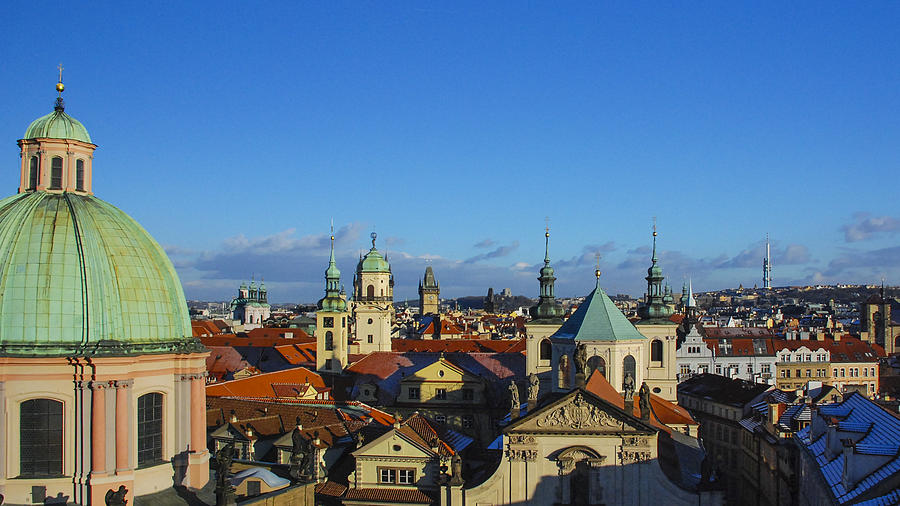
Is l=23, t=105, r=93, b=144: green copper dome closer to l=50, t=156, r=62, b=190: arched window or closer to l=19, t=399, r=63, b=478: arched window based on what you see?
l=50, t=156, r=62, b=190: arched window

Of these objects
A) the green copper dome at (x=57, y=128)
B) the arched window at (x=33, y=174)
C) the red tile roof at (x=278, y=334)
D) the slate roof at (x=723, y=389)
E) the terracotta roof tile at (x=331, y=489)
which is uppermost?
the green copper dome at (x=57, y=128)

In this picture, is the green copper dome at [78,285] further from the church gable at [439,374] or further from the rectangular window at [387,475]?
the church gable at [439,374]

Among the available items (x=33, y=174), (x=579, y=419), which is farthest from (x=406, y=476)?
(x=33, y=174)

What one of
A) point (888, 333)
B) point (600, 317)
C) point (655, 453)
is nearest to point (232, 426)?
→ point (655, 453)

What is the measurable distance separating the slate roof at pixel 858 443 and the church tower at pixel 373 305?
201ft

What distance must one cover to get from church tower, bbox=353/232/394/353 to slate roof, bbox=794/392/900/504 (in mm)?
61344

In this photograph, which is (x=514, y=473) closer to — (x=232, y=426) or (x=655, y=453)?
(x=655, y=453)

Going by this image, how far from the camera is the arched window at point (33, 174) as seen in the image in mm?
31562

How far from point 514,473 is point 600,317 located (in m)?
22.6

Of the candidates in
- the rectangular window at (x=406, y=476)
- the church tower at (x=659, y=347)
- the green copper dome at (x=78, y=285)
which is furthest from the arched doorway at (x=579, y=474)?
the church tower at (x=659, y=347)

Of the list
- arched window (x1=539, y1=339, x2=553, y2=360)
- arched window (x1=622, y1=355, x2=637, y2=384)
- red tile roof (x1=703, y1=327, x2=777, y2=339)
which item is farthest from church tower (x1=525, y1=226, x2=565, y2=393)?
red tile roof (x1=703, y1=327, x2=777, y2=339)

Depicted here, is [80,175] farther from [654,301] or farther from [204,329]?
[204,329]

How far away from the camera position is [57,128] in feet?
104

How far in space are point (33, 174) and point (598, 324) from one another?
38.0 meters
